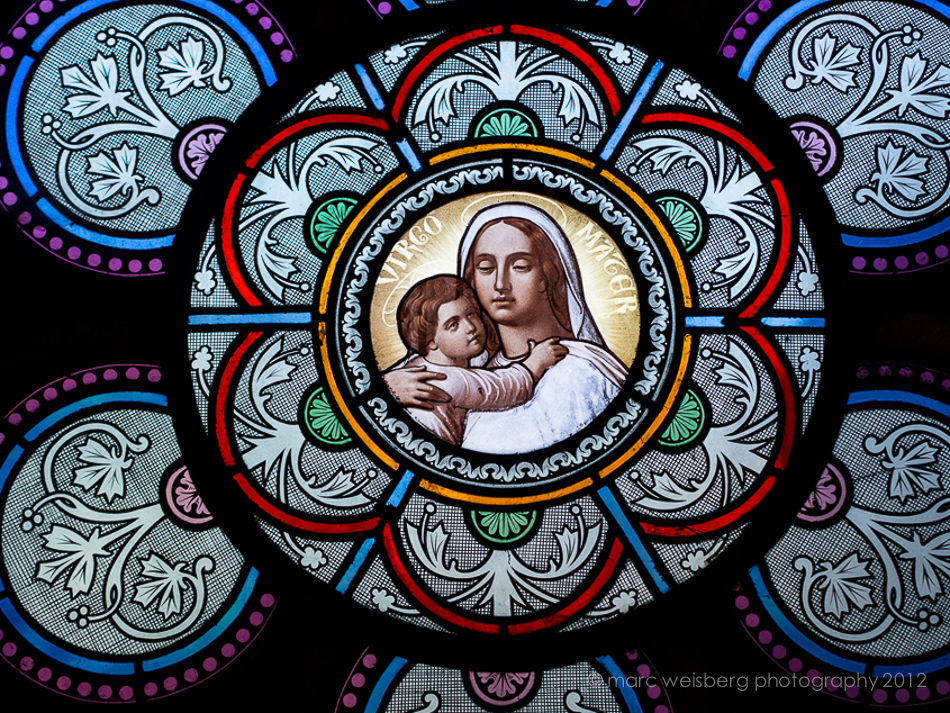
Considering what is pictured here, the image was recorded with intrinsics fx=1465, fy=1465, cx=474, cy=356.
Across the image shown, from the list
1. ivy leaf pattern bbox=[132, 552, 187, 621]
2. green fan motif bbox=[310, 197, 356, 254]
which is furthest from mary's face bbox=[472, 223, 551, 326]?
ivy leaf pattern bbox=[132, 552, 187, 621]

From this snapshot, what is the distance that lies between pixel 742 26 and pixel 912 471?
200 cm

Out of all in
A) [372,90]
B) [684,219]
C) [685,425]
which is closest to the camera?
[685,425]

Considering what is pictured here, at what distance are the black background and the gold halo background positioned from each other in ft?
2.56

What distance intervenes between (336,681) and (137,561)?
3.03 feet

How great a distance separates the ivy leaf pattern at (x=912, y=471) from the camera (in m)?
5.93

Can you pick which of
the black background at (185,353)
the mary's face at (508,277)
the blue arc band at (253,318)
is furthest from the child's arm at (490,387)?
the black background at (185,353)

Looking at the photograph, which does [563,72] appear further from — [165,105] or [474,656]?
[474,656]

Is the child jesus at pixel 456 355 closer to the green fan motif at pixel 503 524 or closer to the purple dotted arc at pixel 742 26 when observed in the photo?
the green fan motif at pixel 503 524

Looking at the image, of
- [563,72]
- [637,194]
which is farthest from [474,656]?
[563,72]

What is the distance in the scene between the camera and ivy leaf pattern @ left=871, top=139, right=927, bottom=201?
614 cm

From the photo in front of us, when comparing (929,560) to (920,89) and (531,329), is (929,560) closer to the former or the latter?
(531,329)

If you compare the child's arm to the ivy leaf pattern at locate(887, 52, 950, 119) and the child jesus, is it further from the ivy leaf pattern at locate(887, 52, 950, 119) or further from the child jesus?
the ivy leaf pattern at locate(887, 52, 950, 119)

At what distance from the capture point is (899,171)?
615cm

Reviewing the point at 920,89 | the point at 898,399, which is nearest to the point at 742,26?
the point at 920,89
